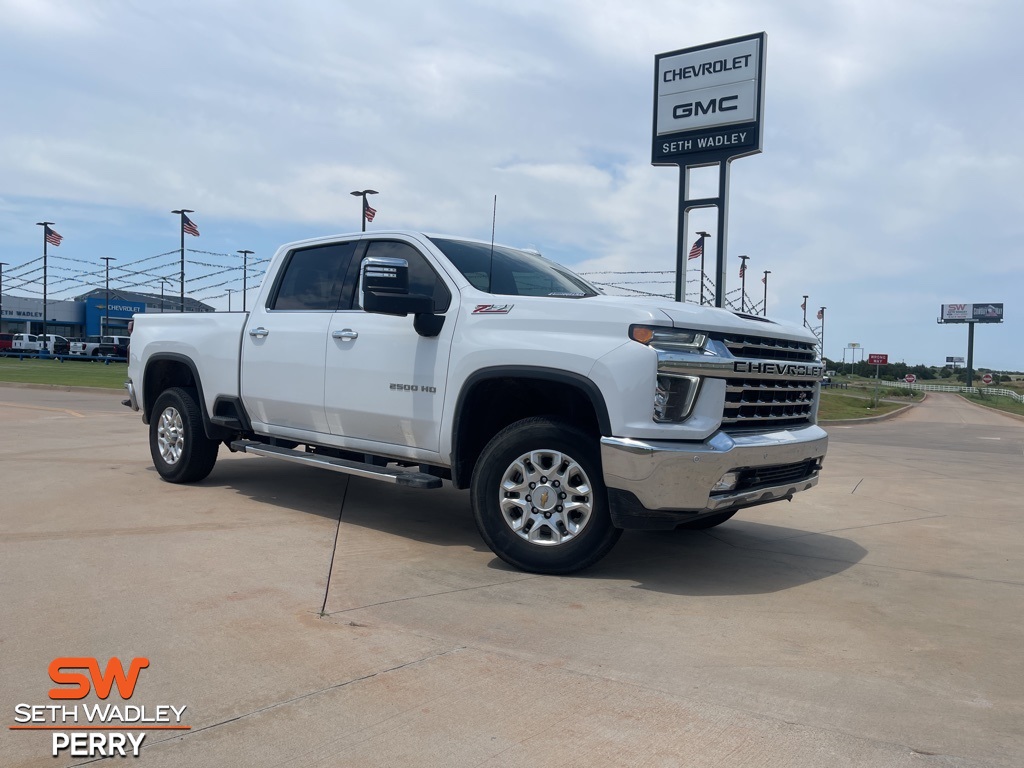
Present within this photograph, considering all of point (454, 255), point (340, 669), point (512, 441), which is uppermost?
point (454, 255)

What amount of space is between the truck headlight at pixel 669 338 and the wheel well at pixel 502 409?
1.87 ft

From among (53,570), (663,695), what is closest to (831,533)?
(663,695)

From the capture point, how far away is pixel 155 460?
7.86 meters

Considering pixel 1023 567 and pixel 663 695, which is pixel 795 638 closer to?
pixel 663 695

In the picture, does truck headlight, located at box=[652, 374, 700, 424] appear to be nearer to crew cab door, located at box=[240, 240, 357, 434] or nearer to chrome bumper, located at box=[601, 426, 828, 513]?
chrome bumper, located at box=[601, 426, 828, 513]

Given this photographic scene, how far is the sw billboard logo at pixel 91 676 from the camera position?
3166 millimetres

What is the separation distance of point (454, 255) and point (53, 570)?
305 centimetres

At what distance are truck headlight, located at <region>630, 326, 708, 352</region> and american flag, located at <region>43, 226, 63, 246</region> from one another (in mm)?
56303

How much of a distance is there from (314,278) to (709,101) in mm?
14208

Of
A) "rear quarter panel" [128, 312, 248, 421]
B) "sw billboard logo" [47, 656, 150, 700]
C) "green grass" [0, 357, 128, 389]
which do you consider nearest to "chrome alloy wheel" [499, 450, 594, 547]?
"sw billboard logo" [47, 656, 150, 700]

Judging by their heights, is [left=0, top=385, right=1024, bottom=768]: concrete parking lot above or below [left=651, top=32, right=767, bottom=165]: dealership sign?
below

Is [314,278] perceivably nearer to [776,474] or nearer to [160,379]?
[160,379]

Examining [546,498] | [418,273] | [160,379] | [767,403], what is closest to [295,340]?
[418,273]

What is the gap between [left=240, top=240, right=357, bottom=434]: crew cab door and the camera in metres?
6.32
